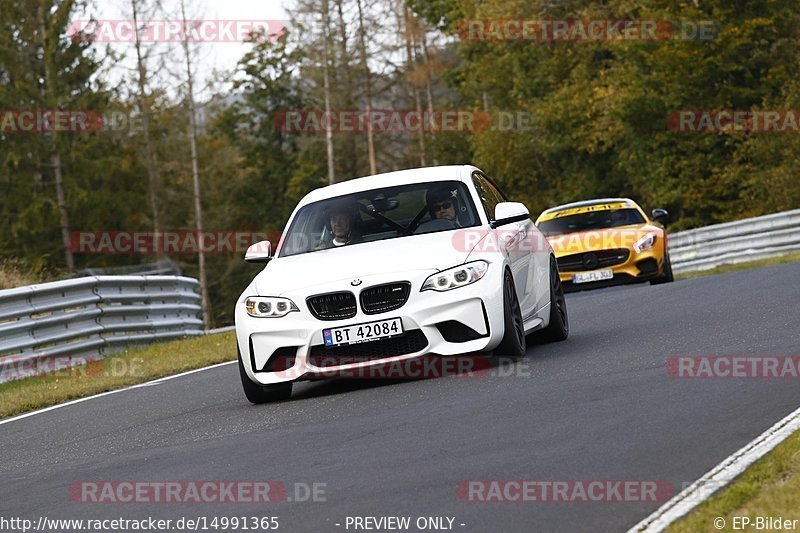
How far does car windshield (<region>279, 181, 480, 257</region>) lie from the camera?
10.9 m

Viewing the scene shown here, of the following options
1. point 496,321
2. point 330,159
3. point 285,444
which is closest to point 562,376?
point 496,321

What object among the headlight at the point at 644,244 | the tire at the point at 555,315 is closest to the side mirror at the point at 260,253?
the tire at the point at 555,315

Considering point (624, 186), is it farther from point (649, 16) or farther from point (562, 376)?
point (562, 376)

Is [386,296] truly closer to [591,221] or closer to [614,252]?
[614,252]

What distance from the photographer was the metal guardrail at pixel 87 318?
50.1 feet

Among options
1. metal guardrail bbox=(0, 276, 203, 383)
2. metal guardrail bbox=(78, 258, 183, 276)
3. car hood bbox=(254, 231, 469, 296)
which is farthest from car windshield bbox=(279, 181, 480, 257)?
metal guardrail bbox=(78, 258, 183, 276)

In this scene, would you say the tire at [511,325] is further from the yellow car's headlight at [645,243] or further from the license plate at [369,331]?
the yellow car's headlight at [645,243]

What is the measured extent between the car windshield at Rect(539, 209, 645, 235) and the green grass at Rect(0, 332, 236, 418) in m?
5.61

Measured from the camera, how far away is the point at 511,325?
33.2 ft

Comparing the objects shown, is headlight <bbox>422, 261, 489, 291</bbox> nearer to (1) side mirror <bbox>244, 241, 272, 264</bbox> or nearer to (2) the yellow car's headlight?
(1) side mirror <bbox>244, 241, 272, 264</bbox>

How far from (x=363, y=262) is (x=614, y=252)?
1071cm

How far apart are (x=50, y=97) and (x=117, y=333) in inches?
1498

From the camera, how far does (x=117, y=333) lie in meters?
18.0

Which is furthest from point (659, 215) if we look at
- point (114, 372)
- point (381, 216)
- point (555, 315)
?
point (381, 216)
